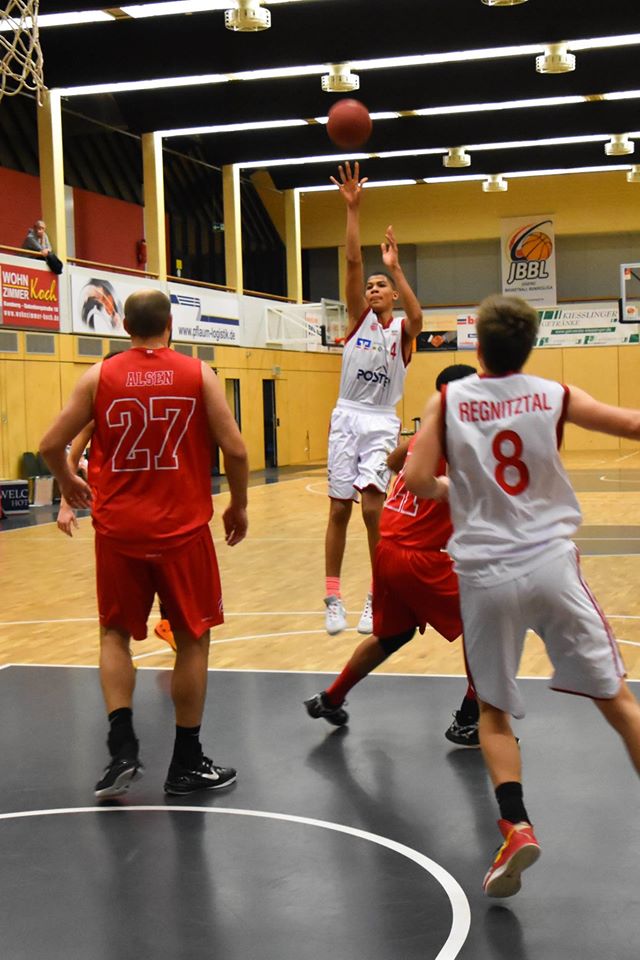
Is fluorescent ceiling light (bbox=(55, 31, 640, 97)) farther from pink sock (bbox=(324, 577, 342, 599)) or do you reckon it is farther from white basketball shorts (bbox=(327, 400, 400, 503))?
pink sock (bbox=(324, 577, 342, 599))

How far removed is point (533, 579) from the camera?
295 cm

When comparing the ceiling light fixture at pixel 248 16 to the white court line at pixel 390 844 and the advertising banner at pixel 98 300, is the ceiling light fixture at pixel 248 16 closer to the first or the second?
the advertising banner at pixel 98 300

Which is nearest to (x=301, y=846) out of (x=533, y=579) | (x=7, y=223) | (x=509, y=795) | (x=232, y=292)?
(x=509, y=795)

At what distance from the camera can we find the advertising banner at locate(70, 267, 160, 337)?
18.8 meters

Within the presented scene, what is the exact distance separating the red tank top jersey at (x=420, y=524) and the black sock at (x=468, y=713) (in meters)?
0.69

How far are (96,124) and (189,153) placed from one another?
377 cm

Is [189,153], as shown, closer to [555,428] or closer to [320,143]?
[320,143]

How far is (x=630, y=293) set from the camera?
27.8 metres

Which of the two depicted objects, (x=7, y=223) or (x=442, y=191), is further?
(x=442, y=191)

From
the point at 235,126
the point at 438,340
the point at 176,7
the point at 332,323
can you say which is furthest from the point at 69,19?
the point at 438,340

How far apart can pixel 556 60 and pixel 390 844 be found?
14648mm

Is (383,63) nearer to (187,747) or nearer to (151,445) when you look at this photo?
(151,445)

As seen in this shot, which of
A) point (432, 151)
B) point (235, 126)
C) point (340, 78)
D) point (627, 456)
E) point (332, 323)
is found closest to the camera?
point (340, 78)

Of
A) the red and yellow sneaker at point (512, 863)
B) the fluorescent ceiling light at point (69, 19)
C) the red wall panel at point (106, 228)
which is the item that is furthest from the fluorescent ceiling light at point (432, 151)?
the red and yellow sneaker at point (512, 863)
